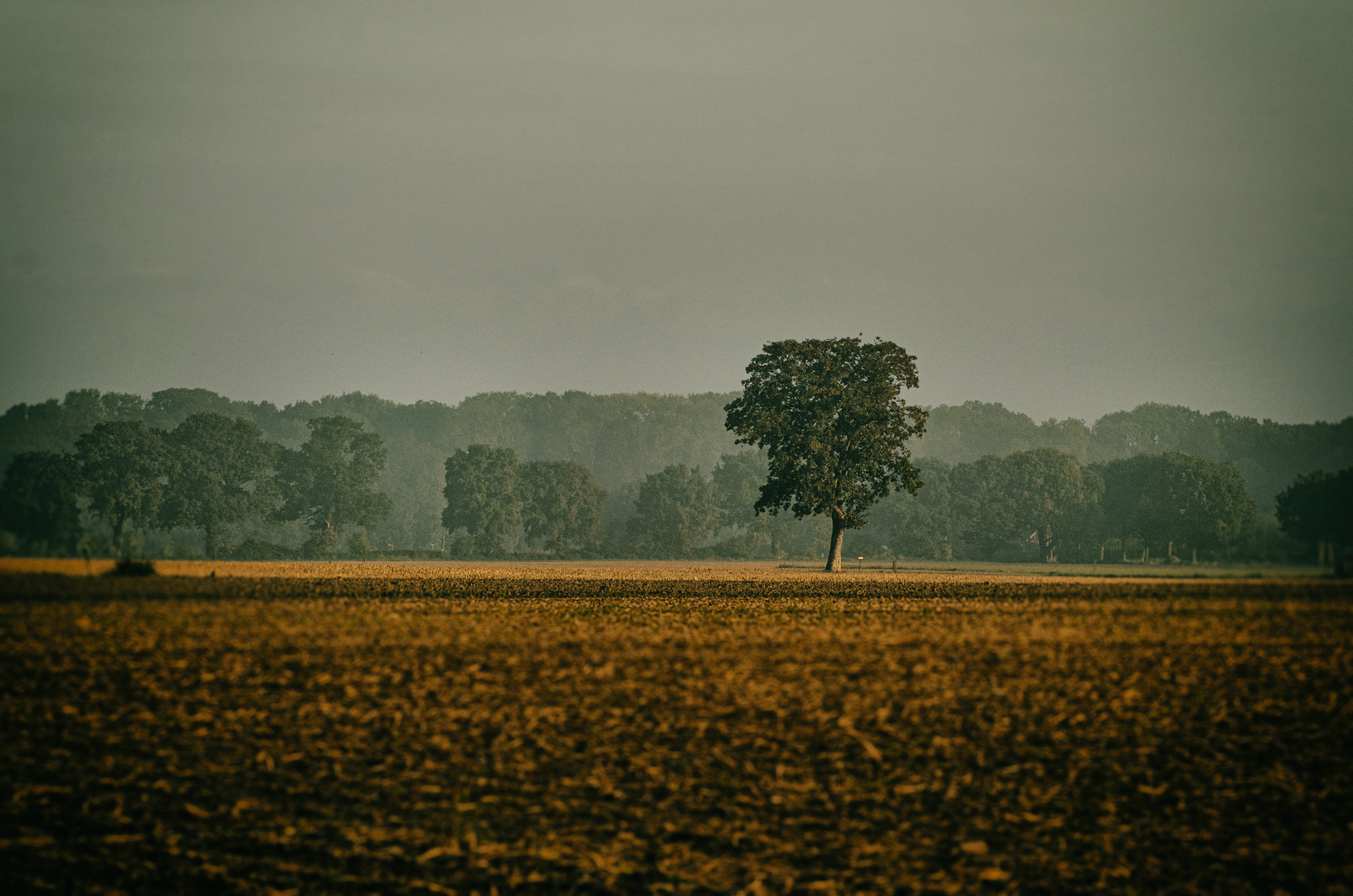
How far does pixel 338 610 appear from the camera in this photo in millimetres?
21406

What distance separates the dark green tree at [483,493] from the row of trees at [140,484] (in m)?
85.0

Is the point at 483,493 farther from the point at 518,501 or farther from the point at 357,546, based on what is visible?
the point at 357,546

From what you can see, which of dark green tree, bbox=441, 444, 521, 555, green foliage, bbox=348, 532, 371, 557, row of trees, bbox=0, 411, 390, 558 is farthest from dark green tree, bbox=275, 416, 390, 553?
dark green tree, bbox=441, 444, 521, 555

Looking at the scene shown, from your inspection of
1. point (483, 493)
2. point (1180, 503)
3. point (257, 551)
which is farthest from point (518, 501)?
point (1180, 503)

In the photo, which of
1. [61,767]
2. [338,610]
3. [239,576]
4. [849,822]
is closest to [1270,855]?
[849,822]

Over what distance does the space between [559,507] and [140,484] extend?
104443 mm

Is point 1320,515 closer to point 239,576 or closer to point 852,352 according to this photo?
point 239,576

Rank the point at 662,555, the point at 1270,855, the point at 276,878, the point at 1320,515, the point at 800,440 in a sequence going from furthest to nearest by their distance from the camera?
the point at 662,555, the point at 800,440, the point at 1320,515, the point at 1270,855, the point at 276,878

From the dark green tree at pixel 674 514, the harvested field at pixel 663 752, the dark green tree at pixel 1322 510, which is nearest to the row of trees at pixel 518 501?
the dark green tree at pixel 674 514

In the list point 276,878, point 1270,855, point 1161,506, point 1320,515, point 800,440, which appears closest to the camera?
point 276,878

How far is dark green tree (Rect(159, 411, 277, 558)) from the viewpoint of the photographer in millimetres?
21000

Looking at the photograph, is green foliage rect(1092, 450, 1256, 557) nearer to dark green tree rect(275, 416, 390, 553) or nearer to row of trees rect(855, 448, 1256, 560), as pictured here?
row of trees rect(855, 448, 1256, 560)

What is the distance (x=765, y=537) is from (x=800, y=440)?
6799 cm

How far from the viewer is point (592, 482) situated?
13112 cm
